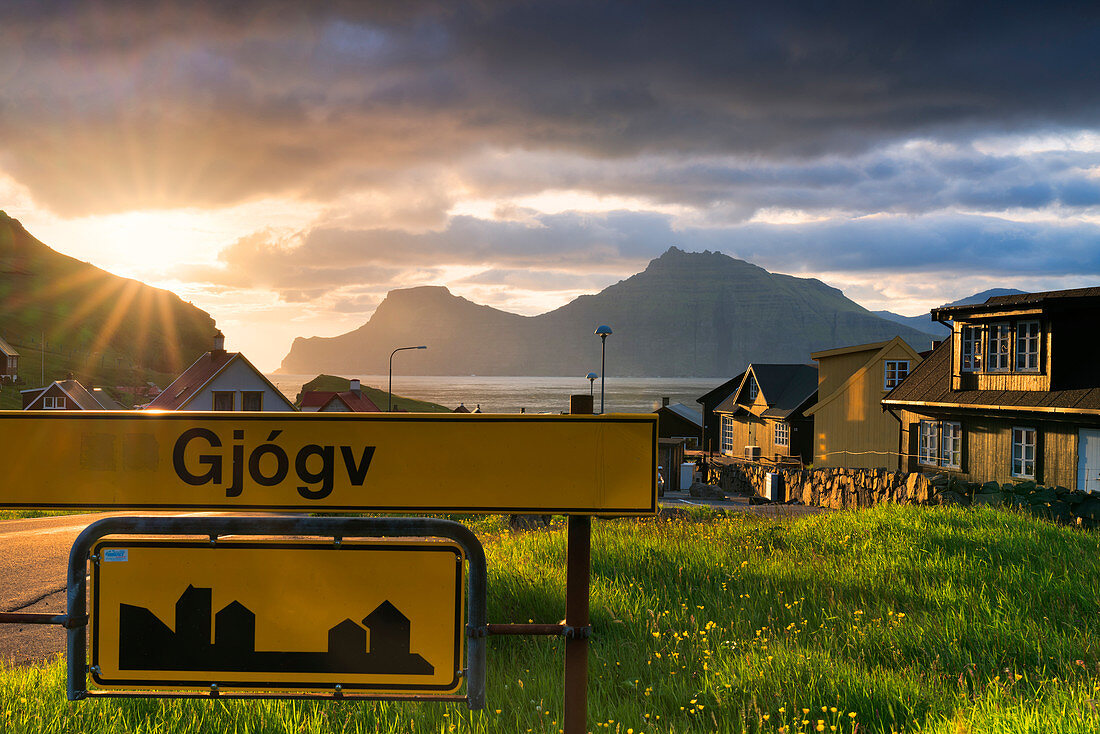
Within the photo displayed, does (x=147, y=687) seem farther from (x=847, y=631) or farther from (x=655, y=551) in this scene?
(x=655, y=551)

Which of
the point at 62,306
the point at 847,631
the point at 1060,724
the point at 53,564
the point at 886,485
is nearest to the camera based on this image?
the point at 1060,724

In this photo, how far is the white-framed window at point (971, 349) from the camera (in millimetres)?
22016

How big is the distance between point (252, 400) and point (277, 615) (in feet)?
130

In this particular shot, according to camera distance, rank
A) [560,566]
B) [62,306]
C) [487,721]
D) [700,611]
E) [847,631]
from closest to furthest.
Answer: [487,721]
[847,631]
[700,611]
[560,566]
[62,306]

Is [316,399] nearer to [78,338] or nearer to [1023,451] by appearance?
[1023,451]

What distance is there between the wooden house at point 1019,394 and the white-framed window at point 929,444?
0.04 m

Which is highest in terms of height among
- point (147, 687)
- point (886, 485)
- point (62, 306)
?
point (62, 306)

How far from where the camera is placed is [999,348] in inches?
835

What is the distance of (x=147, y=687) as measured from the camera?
2.44 meters

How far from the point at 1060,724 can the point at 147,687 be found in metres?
4.21

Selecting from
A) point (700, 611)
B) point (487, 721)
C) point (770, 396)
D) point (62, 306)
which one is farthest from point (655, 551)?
point (62, 306)

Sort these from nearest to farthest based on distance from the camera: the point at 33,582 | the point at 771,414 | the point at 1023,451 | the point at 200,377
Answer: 1. the point at 33,582
2. the point at 1023,451
3. the point at 200,377
4. the point at 771,414

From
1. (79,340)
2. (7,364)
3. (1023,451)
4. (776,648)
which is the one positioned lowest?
(1023,451)

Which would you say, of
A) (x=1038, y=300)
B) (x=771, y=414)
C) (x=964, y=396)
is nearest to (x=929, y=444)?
(x=964, y=396)
